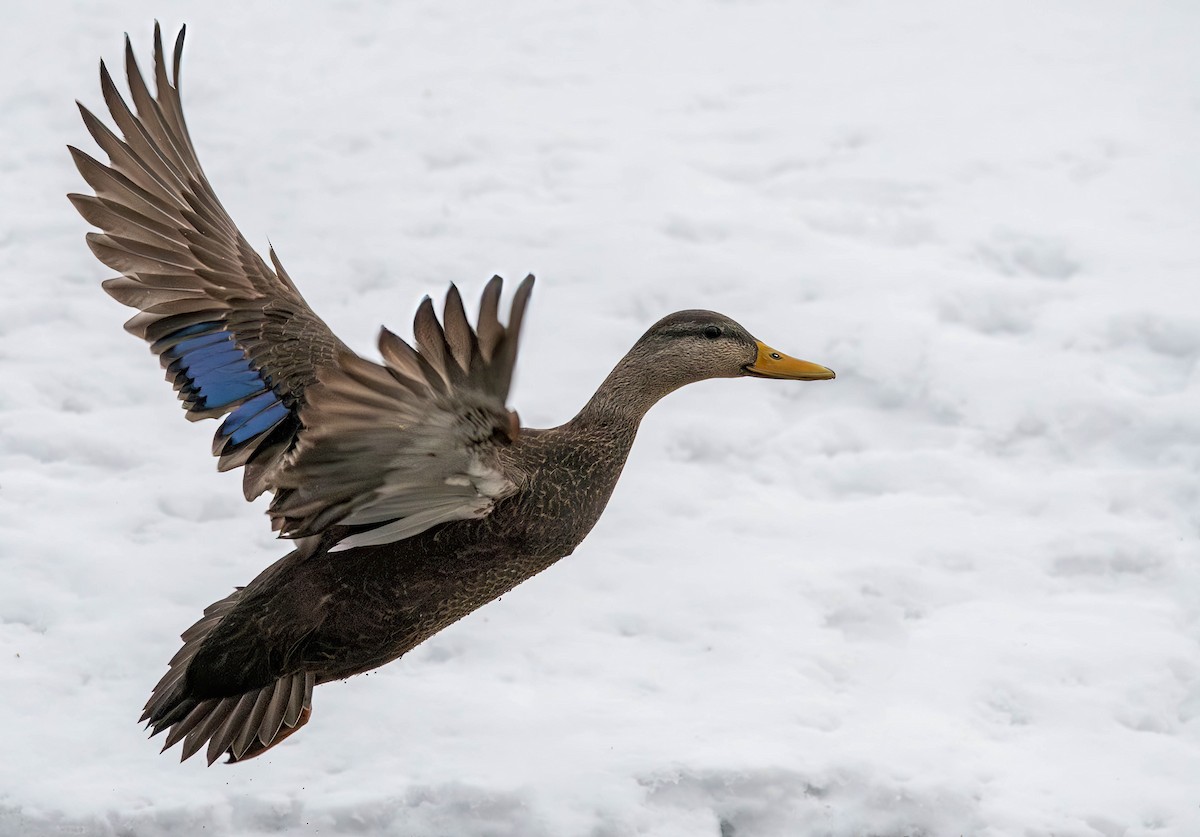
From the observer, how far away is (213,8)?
7.59 m

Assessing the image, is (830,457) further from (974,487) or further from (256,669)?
(256,669)

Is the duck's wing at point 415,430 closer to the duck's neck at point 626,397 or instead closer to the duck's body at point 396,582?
the duck's body at point 396,582

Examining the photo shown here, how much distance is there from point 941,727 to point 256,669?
175cm

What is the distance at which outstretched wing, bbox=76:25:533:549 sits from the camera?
2.81 metres

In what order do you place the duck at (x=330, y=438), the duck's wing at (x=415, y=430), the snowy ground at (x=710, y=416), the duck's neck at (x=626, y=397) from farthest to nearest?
1. the snowy ground at (x=710, y=416)
2. the duck's neck at (x=626, y=397)
3. the duck at (x=330, y=438)
4. the duck's wing at (x=415, y=430)

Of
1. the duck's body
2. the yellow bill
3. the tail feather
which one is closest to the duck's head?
the yellow bill

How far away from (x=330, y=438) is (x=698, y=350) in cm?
122

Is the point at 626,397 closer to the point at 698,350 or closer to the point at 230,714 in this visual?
the point at 698,350

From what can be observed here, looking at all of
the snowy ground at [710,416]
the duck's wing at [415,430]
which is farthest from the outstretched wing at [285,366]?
the snowy ground at [710,416]

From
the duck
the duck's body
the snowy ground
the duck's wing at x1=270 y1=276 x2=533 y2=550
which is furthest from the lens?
the snowy ground

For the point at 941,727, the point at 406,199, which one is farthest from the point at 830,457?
the point at 406,199

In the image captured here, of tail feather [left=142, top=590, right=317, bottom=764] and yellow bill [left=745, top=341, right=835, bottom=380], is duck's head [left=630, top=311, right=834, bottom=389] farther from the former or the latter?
tail feather [left=142, top=590, right=317, bottom=764]

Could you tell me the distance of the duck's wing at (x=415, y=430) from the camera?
9.04 ft

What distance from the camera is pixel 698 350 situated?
3883 mm
